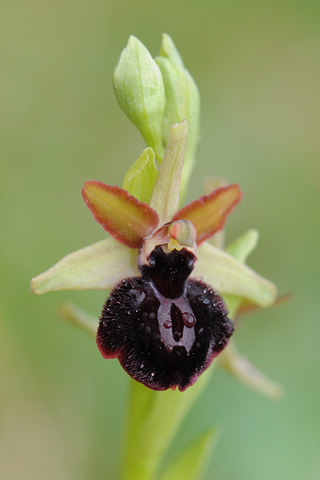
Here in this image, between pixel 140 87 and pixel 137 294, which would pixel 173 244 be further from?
pixel 140 87

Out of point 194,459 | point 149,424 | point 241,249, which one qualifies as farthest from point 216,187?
point 194,459

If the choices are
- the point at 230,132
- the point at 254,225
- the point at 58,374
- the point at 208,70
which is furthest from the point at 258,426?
the point at 208,70

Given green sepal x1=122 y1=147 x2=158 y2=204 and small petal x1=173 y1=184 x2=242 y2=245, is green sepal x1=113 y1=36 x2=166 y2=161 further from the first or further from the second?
small petal x1=173 y1=184 x2=242 y2=245

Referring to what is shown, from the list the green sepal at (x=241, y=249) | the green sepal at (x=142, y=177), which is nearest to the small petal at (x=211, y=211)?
the green sepal at (x=142, y=177)

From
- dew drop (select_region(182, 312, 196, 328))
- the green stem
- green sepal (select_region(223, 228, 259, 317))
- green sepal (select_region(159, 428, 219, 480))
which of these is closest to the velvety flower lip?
dew drop (select_region(182, 312, 196, 328))

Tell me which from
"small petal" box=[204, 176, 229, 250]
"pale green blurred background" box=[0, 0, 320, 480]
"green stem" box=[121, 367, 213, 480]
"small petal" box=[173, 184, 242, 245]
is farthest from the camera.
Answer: "pale green blurred background" box=[0, 0, 320, 480]

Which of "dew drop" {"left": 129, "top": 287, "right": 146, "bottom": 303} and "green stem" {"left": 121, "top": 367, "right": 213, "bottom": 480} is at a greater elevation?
"dew drop" {"left": 129, "top": 287, "right": 146, "bottom": 303}

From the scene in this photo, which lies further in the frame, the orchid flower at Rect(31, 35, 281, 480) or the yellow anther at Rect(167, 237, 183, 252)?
the yellow anther at Rect(167, 237, 183, 252)

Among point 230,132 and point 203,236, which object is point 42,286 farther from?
point 230,132
